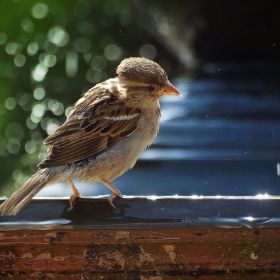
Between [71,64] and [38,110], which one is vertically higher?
[71,64]

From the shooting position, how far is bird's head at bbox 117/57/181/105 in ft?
12.8

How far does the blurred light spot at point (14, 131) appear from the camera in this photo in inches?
280

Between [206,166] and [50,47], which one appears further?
[50,47]

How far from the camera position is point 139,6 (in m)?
6.30

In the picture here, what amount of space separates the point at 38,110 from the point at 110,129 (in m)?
3.73

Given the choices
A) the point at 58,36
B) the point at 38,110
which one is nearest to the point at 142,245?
the point at 38,110

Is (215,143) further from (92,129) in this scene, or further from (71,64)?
(71,64)

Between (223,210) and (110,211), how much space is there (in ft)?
1.37

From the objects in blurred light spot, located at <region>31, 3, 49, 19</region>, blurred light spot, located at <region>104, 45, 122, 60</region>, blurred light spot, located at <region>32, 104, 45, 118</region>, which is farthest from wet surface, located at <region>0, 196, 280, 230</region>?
blurred light spot, located at <region>31, 3, 49, 19</region>

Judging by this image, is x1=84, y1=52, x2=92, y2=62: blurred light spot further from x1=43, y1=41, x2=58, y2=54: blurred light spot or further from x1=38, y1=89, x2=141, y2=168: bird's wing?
x1=38, y1=89, x2=141, y2=168: bird's wing

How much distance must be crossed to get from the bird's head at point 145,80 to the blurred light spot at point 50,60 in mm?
4147

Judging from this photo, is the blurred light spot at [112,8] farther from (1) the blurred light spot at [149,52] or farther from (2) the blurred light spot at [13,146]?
(2) the blurred light spot at [13,146]

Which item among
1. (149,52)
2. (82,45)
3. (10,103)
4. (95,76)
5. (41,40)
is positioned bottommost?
(10,103)

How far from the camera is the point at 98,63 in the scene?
27.0ft
